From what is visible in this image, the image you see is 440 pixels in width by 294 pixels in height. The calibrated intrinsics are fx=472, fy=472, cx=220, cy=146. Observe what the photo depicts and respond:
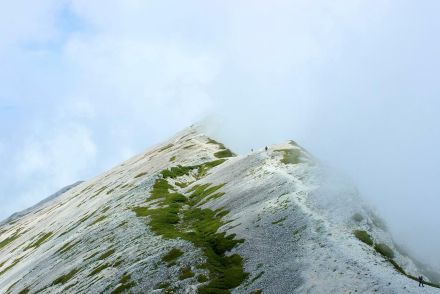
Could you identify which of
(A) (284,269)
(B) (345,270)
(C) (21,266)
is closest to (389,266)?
(B) (345,270)

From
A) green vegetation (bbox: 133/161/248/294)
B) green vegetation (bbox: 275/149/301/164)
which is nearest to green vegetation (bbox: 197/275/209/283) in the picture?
green vegetation (bbox: 133/161/248/294)

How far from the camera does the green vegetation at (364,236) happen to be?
71.8 m

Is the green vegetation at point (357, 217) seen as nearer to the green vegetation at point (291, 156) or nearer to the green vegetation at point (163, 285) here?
the green vegetation at point (163, 285)

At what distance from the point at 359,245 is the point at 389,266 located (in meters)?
6.68

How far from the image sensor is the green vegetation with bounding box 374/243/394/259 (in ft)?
231

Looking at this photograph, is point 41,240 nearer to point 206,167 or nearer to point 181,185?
point 181,185

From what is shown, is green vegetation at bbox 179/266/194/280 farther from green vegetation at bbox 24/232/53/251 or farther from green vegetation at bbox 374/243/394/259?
green vegetation at bbox 24/232/53/251

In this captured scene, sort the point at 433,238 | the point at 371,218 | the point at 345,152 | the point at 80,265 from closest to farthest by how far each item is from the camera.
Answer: the point at 371,218, the point at 80,265, the point at 433,238, the point at 345,152

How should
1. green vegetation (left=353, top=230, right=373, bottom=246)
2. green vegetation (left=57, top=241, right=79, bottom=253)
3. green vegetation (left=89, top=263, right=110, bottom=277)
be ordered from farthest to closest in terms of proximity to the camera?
green vegetation (left=57, top=241, right=79, bottom=253)
green vegetation (left=89, top=263, right=110, bottom=277)
green vegetation (left=353, top=230, right=373, bottom=246)

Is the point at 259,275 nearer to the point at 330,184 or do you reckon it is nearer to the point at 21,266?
the point at 330,184

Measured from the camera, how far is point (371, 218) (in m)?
82.5

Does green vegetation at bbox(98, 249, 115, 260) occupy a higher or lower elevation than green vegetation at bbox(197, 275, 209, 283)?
higher

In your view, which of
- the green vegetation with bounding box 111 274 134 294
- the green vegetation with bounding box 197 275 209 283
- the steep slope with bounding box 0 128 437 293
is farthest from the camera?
the green vegetation with bounding box 111 274 134 294

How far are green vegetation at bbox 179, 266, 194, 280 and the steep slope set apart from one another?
1.05 feet
